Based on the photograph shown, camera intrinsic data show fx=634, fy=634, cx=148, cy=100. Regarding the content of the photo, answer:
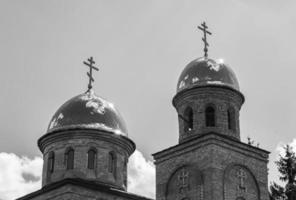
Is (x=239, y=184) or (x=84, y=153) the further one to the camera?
(x=84, y=153)

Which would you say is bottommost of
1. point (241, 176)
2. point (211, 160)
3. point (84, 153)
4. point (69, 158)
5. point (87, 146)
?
point (241, 176)

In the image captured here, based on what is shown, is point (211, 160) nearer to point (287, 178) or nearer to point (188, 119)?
point (188, 119)

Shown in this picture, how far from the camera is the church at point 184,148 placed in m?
20.7

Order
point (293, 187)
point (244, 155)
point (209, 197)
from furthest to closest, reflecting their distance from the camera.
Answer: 1. point (293, 187)
2. point (244, 155)
3. point (209, 197)

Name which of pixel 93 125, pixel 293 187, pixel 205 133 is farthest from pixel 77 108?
pixel 293 187

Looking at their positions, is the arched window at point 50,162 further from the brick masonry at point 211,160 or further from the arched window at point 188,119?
the arched window at point 188,119

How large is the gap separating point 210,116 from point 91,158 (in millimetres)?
4372

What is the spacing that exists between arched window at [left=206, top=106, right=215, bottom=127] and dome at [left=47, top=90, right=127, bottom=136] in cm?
309

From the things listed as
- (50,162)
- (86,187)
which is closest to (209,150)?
(86,187)

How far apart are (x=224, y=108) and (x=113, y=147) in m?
4.13

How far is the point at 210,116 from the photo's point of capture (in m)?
22.0

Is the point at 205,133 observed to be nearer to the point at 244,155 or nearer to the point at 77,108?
the point at 244,155

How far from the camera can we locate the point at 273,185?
3259 cm

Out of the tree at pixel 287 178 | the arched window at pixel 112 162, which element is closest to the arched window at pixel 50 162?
the arched window at pixel 112 162
